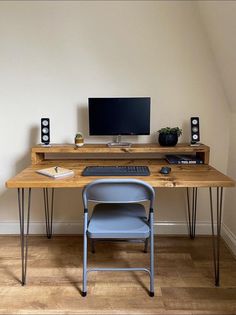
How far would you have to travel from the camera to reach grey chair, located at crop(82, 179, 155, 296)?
157cm

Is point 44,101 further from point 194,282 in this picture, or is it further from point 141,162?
point 194,282

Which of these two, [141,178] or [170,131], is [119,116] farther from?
[141,178]

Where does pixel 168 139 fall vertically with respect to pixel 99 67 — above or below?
below

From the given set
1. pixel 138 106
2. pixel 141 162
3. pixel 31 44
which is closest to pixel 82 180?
pixel 141 162

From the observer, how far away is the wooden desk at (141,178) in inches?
66.1

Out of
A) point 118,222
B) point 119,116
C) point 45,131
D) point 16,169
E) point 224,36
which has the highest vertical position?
point 224,36

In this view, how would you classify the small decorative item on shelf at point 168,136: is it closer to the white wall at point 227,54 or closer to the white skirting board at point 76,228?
the white wall at point 227,54

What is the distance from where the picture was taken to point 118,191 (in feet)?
5.17

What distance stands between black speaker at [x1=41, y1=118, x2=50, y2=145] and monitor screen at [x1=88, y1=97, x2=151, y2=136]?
1.23 ft

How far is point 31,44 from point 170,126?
145cm

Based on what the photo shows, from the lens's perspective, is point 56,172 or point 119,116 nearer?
point 56,172

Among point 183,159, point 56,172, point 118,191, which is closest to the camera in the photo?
point 118,191

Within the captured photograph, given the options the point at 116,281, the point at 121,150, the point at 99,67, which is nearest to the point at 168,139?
the point at 121,150

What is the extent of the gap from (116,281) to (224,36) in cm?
201
